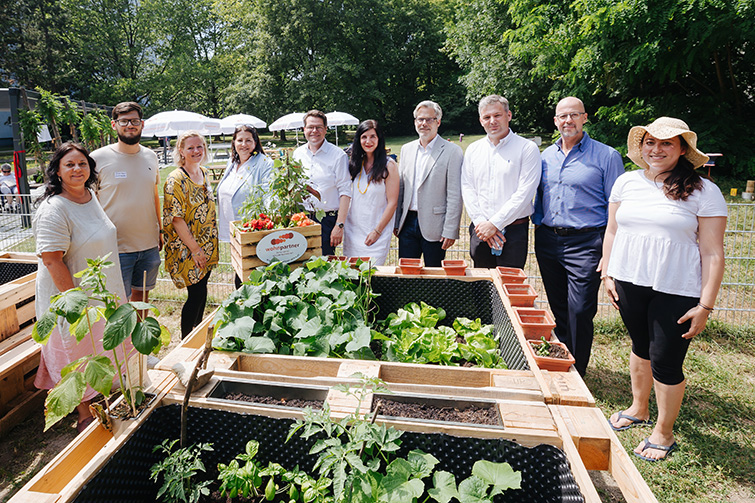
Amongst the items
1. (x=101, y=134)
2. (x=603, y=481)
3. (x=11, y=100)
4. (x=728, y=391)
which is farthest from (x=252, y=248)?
(x=101, y=134)

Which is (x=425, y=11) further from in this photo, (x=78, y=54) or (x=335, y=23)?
(x=78, y=54)

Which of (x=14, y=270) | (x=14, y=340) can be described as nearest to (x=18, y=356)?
(x=14, y=340)

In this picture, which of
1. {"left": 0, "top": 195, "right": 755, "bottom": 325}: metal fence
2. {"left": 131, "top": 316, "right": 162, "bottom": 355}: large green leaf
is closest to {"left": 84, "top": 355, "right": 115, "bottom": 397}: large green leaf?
{"left": 131, "top": 316, "right": 162, "bottom": 355}: large green leaf

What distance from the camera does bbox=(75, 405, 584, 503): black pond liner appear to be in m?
1.39

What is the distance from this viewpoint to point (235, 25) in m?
39.0

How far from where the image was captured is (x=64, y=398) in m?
1.38

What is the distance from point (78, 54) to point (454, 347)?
133 ft

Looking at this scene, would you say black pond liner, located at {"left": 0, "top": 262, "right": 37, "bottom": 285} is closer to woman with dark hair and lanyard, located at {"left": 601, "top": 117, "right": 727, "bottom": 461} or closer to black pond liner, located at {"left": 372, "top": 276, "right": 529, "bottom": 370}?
black pond liner, located at {"left": 372, "top": 276, "right": 529, "bottom": 370}

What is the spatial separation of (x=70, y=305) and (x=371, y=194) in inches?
106

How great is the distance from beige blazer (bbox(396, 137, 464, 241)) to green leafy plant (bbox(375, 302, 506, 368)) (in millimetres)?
1275

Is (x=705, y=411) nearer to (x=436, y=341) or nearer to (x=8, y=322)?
(x=436, y=341)

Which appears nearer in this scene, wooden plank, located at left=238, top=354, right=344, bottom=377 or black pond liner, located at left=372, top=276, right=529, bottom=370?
wooden plank, located at left=238, top=354, right=344, bottom=377

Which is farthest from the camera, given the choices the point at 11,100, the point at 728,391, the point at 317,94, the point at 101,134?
the point at 317,94

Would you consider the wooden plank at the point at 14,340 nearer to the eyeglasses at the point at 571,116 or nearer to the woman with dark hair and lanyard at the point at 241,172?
the woman with dark hair and lanyard at the point at 241,172
